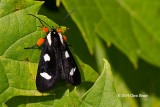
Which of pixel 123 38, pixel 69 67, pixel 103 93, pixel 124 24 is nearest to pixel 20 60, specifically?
pixel 69 67

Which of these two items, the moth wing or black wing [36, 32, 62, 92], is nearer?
black wing [36, 32, 62, 92]

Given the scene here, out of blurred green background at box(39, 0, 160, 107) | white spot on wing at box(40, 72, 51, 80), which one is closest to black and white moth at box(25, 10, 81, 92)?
white spot on wing at box(40, 72, 51, 80)

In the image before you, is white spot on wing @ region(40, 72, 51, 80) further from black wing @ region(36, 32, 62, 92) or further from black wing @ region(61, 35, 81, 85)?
black wing @ region(61, 35, 81, 85)

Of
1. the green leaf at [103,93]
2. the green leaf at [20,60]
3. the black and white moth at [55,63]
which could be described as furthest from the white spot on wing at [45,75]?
the green leaf at [103,93]

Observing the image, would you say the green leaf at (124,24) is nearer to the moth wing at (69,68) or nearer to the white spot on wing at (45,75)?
the moth wing at (69,68)

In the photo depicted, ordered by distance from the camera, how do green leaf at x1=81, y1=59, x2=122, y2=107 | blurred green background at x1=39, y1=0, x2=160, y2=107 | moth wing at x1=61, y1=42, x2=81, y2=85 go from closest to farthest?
green leaf at x1=81, y1=59, x2=122, y2=107, moth wing at x1=61, y1=42, x2=81, y2=85, blurred green background at x1=39, y1=0, x2=160, y2=107

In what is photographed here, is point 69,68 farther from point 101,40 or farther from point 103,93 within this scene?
point 101,40

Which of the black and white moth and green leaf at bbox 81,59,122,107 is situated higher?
the black and white moth

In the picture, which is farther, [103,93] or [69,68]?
[69,68]
